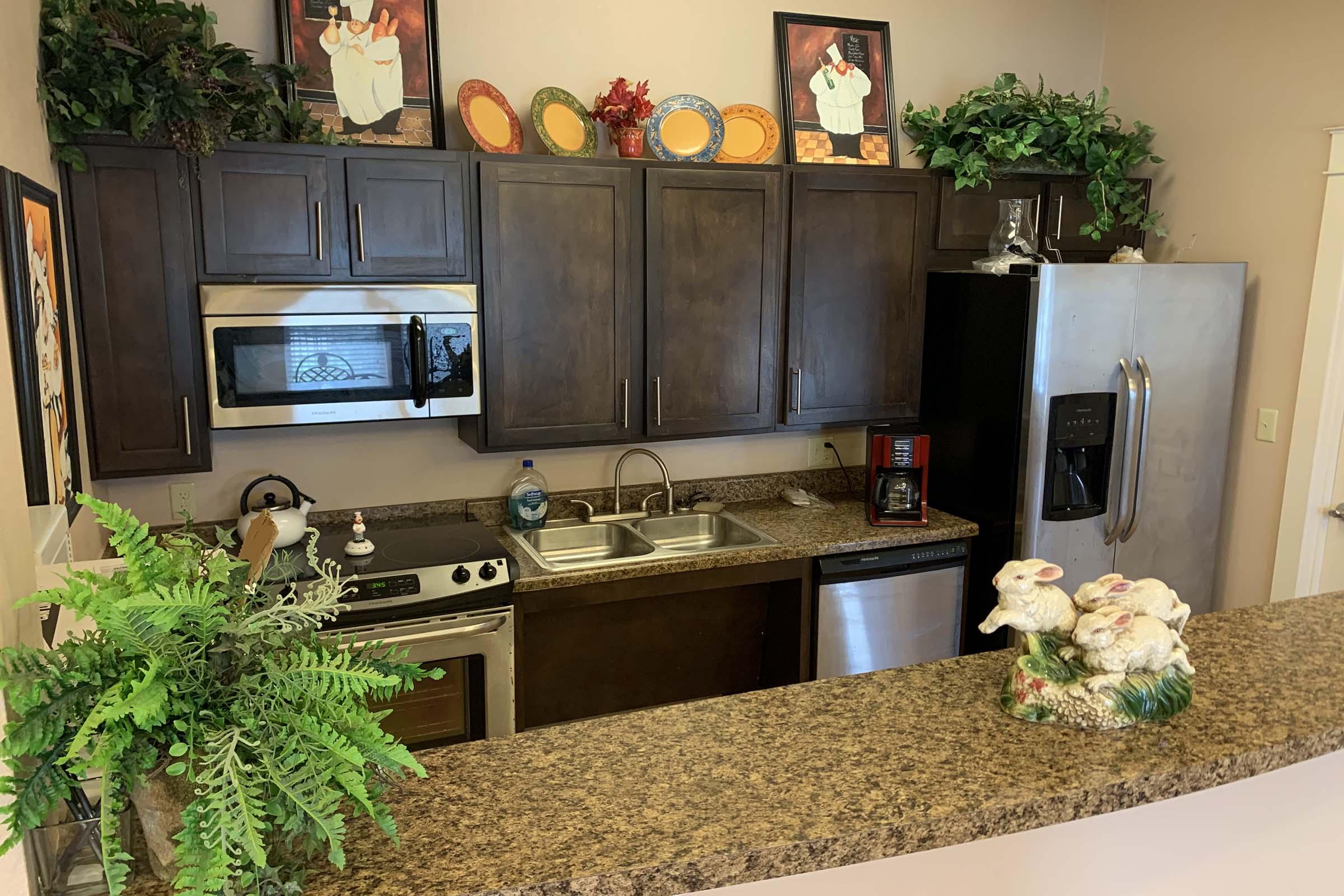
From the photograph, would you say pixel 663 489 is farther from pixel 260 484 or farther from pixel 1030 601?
pixel 1030 601

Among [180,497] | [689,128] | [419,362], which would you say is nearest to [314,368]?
[419,362]

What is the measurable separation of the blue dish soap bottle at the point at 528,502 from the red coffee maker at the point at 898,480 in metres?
1.15

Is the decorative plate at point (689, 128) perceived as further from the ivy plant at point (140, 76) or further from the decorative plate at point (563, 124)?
the ivy plant at point (140, 76)

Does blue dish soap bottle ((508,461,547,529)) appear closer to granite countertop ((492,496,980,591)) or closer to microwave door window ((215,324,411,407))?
granite countertop ((492,496,980,591))

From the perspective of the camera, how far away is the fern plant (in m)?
0.91

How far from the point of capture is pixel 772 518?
11.5 ft

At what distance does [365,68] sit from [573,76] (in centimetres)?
70

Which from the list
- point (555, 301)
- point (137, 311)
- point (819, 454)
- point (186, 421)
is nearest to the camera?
point (137, 311)

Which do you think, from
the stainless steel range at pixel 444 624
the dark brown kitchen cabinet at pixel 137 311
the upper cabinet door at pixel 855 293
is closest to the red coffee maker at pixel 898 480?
the upper cabinet door at pixel 855 293

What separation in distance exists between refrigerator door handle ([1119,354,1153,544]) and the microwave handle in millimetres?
2345

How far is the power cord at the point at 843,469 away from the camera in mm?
3873

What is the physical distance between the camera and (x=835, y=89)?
359 cm

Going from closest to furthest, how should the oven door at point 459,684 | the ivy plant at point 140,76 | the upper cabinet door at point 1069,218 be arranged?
the ivy plant at point 140,76 < the oven door at point 459,684 < the upper cabinet door at point 1069,218

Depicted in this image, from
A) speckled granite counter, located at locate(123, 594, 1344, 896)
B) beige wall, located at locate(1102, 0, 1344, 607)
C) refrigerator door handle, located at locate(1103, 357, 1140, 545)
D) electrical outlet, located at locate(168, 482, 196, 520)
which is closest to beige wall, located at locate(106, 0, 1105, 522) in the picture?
electrical outlet, located at locate(168, 482, 196, 520)
